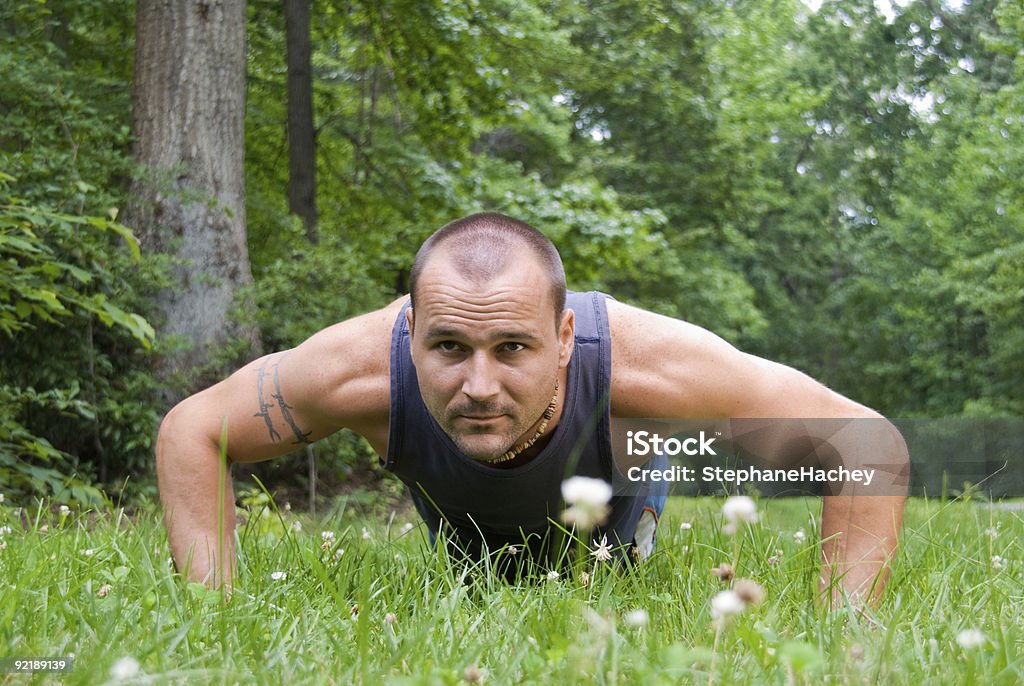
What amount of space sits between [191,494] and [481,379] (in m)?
1.07

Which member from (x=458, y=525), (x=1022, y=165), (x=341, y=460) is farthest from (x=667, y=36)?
(x=458, y=525)

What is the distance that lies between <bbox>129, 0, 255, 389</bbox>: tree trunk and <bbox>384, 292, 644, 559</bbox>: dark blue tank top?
161 inches

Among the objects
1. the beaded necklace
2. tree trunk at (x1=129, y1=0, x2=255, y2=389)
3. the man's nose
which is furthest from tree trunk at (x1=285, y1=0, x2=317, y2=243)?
the man's nose

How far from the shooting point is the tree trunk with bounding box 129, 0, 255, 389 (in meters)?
6.92

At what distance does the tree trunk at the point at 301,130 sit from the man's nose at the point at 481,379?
291 inches

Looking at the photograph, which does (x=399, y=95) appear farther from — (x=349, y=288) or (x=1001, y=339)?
(x=1001, y=339)

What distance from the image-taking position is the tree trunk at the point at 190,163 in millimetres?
6918

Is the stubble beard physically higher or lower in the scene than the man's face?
lower

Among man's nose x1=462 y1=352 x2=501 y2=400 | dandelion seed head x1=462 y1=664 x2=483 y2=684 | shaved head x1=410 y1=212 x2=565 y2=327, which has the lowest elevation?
dandelion seed head x1=462 y1=664 x2=483 y2=684

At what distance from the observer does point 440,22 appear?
29.6 feet

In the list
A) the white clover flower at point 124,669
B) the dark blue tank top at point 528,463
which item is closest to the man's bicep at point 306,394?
the dark blue tank top at point 528,463

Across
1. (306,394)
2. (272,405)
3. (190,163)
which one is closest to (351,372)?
(306,394)

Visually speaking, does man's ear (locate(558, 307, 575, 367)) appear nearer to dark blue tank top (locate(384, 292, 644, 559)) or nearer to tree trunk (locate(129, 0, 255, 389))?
dark blue tank top (locate(384, 292, 644, 559))

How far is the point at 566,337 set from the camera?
3072mm
